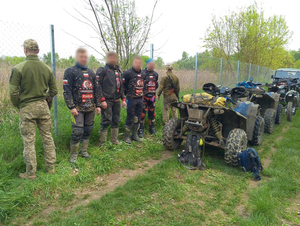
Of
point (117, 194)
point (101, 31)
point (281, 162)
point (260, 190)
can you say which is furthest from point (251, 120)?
point (101, 31)

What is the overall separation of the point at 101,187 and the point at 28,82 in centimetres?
179

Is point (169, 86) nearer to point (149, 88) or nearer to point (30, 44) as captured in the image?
point (149, 88)

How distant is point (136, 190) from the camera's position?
327cm

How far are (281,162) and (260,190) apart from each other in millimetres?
1419

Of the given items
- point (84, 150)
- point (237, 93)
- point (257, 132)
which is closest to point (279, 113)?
point (257, 132)

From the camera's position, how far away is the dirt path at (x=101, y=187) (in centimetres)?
287

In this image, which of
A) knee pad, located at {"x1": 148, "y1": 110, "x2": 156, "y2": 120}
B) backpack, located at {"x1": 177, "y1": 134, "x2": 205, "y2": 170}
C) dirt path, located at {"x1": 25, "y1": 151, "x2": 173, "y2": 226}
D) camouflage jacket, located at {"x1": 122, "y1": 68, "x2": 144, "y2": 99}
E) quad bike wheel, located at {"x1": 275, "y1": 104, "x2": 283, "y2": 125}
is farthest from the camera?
quad bike wheel, located at {"x1": 275, "y1": 104, "x2": 283, "y2": 125}

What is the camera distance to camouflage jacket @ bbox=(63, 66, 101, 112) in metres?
3.68

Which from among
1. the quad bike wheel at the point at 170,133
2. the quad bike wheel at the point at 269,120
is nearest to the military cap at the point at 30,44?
the quad bike wheel at the point at 170,133

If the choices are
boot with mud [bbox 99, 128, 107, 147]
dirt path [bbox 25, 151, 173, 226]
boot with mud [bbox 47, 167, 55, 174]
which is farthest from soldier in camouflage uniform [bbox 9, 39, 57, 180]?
boot with mud [bbox 99, 128, 107, 147]

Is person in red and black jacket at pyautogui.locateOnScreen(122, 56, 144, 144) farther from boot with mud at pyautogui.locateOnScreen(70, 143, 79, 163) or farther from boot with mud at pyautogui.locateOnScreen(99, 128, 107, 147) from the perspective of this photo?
boot with mud at pyautogui.locateOnScreen(70, 143, 79, 163)

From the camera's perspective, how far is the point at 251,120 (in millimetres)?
4922

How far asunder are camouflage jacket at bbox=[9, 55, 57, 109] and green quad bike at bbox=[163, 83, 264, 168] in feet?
7.89

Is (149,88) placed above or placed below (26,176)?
above
